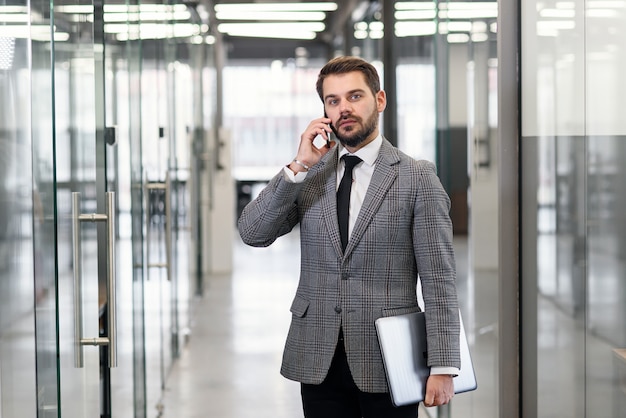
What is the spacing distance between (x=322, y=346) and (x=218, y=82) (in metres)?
10.8

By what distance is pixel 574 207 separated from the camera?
11.0 ft

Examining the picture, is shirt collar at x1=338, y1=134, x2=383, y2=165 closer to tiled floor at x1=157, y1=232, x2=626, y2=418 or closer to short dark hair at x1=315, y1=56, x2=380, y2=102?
short dark hair at x1=315, y1=56, x2=380, y2=102

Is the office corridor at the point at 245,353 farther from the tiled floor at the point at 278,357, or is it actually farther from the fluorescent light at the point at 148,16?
the fluorescent light at the point at 148,16

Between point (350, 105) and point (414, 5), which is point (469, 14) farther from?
point (350, 105)

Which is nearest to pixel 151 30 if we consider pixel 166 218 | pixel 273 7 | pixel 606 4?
pixel 166 218

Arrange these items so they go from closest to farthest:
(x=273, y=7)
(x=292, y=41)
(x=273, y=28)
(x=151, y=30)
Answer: (x=151, y=30) < (x=273, y=7) < (x=273, y=28) < (x=292, y=41)

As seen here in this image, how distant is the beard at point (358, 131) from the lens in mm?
2703

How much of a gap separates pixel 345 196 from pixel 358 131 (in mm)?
193

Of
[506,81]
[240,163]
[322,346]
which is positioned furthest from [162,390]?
[240,163]

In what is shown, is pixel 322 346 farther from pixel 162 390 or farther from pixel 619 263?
pixel 162 390

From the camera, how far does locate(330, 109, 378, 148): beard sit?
8.87 feet

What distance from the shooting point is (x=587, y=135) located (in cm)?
321

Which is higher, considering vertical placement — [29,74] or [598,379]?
[29,74]

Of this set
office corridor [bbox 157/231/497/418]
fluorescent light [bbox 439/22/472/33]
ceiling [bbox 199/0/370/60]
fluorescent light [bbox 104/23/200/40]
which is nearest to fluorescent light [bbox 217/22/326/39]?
ceiling [bbox 199/0/370/60]
